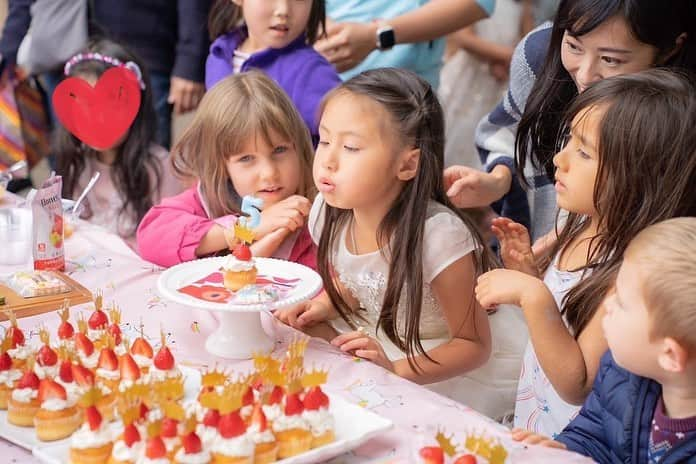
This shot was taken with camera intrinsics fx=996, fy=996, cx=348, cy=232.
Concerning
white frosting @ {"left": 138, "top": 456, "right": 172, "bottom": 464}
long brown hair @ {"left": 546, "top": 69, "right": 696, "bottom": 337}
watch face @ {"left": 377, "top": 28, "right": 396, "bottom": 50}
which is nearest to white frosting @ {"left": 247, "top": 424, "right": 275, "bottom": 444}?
white frosting @ {"left": 138, "top": 456, "right": 172, "bottom": 464}

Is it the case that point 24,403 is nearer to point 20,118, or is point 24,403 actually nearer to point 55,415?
point 55,415

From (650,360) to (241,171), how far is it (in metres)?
1.20

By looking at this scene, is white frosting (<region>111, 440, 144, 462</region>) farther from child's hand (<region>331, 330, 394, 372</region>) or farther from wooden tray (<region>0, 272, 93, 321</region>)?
wooden tray (<region>0, 272, 93, 321</region>)

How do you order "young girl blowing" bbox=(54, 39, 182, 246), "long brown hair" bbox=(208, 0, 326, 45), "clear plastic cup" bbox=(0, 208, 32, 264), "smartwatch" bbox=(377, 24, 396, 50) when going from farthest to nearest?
"young girl blowing" bbox=(54, 39, 182, 246) < "smartwatch" bbox=(377, 24, 396, 50) < "long brown hair" bbox=(208, 0, 326, 45) < "clear plastic cup" bbox=(0, 208, 32, 264)

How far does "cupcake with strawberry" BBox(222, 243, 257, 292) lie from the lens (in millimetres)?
1644

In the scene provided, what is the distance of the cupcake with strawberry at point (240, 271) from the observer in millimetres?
1644

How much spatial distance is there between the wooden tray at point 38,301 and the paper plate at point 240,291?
0.80ft

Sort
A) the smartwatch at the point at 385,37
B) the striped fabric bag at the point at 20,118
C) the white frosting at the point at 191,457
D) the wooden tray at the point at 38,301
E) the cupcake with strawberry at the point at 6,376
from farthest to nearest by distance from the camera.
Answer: the striped fabric bag at the point at 20,118, the smartwatch at the point at 385,37, the wooden tray at the point at 38,301, the cupcake with strawberry at the point at 6,376, the white frosting at the point at 191,457

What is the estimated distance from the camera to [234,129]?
7.34ft

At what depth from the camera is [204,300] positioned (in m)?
1.59

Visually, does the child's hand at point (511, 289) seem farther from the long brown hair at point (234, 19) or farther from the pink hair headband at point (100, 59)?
the pink hair headband at point (100, 59)

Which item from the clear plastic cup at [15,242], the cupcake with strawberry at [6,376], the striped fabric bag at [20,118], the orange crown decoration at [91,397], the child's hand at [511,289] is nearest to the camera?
the orange crown decoration at [91,397]

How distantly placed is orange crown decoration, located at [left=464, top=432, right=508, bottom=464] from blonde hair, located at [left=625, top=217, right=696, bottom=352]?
24 cm

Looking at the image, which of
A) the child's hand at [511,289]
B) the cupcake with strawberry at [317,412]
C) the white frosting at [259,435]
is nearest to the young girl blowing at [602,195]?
the child's hand at [511,289]
